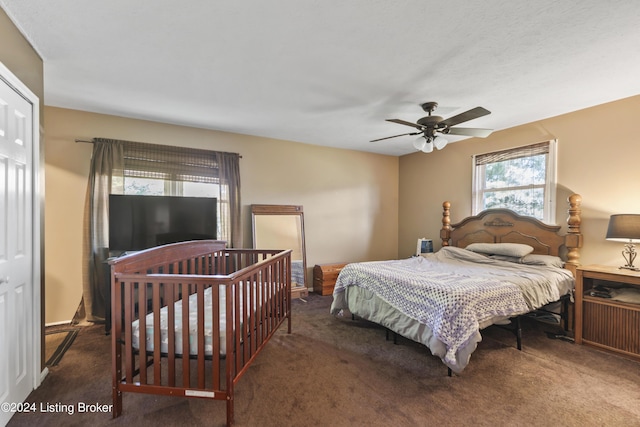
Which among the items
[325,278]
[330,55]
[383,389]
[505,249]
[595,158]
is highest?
[330,55]

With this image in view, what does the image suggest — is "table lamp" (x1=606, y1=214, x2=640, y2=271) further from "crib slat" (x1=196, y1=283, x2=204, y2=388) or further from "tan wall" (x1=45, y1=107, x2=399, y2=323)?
"crib slat" (x1=196, y1=283, x2=204, y2=388)

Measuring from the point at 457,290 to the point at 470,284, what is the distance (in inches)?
11.1

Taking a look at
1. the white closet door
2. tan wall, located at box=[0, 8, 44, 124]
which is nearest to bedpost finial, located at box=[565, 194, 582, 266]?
the white closet door

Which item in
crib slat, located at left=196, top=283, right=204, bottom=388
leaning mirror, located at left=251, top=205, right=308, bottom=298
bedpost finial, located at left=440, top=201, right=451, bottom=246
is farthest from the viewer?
bedpost finial, located at left=440, top=201, right=451, bottom=246

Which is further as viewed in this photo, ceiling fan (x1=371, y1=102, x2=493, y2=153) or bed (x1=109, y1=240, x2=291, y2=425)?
ceiling fan (x1=371, y1=102, x2=493, y2=153)

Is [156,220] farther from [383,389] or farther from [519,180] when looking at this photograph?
[519,180]

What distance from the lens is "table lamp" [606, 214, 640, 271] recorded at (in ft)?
8.44

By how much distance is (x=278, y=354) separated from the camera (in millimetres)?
2549

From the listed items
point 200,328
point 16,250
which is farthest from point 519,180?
point 16,250

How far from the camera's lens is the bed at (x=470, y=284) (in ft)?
7.03

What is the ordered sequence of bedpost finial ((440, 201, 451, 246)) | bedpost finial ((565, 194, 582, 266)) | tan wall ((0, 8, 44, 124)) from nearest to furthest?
1. tan wall ((0, 8, 44, 124))
2. bedpost finial ((565, 194, 582, 266))
3. bedpost finial ((440, 201, 451, 246))

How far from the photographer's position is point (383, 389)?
204cm

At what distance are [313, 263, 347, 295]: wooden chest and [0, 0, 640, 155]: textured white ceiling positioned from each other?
7.86 ft

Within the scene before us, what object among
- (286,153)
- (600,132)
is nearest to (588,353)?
(600,132)
